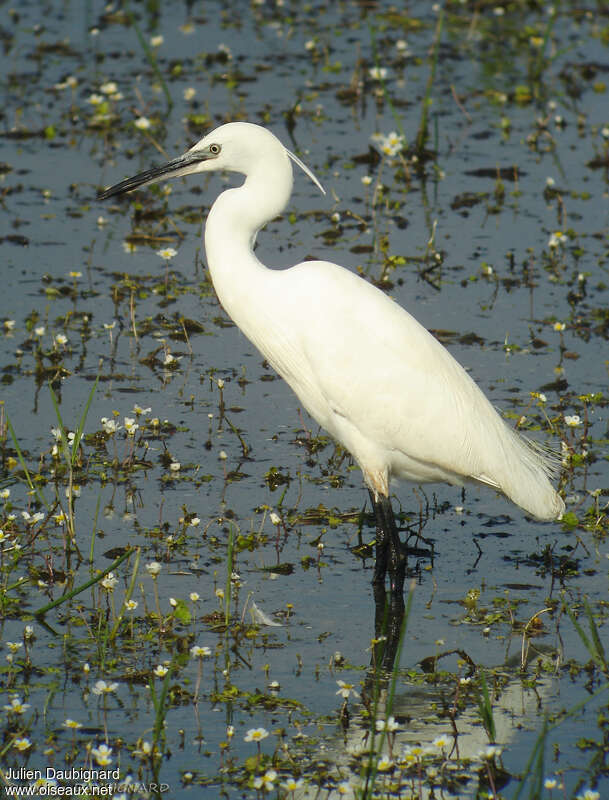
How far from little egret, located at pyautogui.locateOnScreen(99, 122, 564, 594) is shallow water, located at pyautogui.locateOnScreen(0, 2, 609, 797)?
0.41m

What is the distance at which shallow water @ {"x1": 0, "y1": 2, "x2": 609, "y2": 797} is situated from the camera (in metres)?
4.64

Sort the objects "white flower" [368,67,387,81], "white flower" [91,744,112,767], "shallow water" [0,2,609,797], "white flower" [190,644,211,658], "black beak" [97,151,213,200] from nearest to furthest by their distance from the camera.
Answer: "white flower" [91,744,112,767], "white flower" [190,644,211,658], "shallow water" [0,2,609,797], "black beak" [97,151,213,200], "white flower" [368,67,387,81]

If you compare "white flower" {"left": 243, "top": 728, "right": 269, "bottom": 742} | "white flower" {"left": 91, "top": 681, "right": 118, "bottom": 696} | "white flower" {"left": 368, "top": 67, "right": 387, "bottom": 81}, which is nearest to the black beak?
"white flower" {"left": 91, "top": 681, "right": 118, "bottom": 696}

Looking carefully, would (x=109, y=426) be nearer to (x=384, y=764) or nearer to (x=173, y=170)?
(x=173, y=170)

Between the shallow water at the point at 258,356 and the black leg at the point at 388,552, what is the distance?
3.7 inches

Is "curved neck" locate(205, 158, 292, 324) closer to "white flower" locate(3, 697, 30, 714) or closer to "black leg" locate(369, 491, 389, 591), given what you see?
"black leg" locate(369, 491, 389, 591)

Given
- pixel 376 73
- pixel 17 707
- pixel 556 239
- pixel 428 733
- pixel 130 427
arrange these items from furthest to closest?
1. pixel 376 73
2. pixel 556 239
3. pixel 130 427
4. pixel 428 733
5. pixel 17 707

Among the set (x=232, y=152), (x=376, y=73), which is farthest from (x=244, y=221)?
(x=376, y=73)

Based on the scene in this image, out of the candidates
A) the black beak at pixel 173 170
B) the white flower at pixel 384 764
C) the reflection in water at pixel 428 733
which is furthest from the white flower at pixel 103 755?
the black beak at pixel 173 170

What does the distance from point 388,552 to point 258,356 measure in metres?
2.27

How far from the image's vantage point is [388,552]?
5.30 meters

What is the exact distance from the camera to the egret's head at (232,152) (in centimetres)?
528

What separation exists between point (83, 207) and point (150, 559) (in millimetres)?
4214

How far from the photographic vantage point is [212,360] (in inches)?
284
